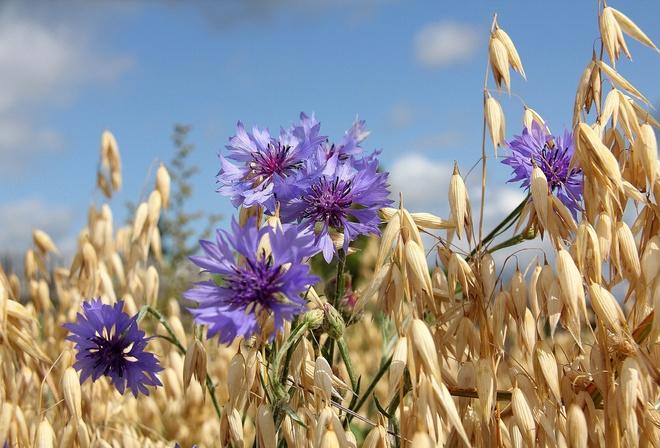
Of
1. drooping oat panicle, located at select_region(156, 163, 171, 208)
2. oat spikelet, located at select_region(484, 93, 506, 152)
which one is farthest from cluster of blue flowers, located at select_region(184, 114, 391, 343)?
drooping oat panicle, located at select_region(156, 163, 171, 208)

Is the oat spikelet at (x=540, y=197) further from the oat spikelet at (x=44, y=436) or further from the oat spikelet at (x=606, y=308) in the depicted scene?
the oat spikelet at (x=44, y=436)

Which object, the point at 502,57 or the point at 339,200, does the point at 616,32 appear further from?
the point at 339,200

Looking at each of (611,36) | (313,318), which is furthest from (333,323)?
(611,36)

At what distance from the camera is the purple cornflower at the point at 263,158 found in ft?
2.81

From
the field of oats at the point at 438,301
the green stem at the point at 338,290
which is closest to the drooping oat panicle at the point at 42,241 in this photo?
the field of oats at the point at 438,301

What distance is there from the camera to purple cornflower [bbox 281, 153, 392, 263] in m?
0.82

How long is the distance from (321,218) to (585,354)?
12.8 inches

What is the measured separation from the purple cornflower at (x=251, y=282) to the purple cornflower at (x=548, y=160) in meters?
0.32

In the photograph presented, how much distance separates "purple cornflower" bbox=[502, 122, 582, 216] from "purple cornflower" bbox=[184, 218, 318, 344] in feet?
1.03

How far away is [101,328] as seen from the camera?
935 millimetres

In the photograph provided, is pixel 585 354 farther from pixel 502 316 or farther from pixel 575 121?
pixel 575 121

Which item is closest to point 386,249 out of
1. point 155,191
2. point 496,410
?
point 496,410

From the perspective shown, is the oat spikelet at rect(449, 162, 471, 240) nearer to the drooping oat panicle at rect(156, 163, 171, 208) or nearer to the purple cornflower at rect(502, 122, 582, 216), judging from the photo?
the purple cornflower at rect(502, 122, 582, 216)

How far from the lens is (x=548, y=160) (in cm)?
90
